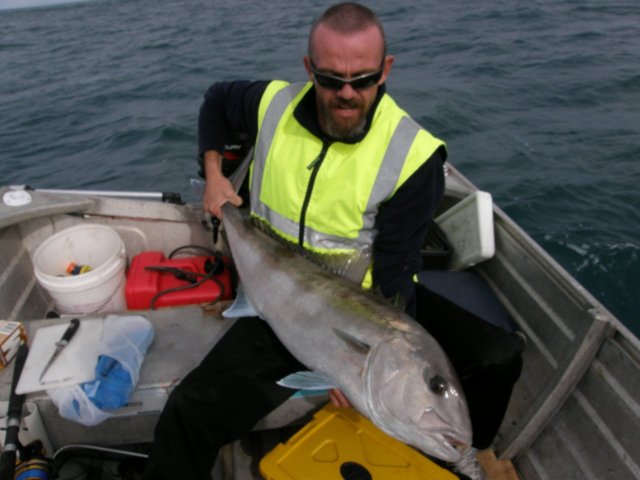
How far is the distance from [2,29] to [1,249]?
2691 centimetres

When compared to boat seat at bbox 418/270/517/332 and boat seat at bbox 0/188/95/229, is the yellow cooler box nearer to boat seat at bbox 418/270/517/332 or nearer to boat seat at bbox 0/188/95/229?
boat seat at bbox 418/270/517/332

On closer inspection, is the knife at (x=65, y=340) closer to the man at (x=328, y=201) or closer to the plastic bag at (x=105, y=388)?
the plastic bag at (x=105, y=388)

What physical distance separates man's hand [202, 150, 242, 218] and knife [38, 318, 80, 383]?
1.10 metres

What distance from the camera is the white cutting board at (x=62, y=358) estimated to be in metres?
2.65

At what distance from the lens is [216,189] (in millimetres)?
3402

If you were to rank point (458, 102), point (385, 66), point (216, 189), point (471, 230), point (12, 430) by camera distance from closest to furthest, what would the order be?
point (12, 430)
point (385, 66)
point (216, 189)
point (471, 230)
point (458, 102)

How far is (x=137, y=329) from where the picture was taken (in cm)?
305

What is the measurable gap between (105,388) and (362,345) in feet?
4.70

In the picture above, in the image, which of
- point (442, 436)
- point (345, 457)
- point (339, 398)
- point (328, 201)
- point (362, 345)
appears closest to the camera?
point (442, 436)

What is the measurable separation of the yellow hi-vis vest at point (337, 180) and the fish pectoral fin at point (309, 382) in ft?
2.12

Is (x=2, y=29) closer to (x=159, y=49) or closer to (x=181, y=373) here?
(x=159, y=49)

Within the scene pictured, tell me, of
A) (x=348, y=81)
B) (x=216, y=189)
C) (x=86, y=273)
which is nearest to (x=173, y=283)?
(x=86, y=273)

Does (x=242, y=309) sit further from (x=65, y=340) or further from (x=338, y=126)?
(x=338, y=126)

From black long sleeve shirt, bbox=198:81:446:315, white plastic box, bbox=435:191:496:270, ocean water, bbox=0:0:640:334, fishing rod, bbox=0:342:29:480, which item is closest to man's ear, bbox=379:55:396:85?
black long sleeve shirt, bbox=198:81:446:315
